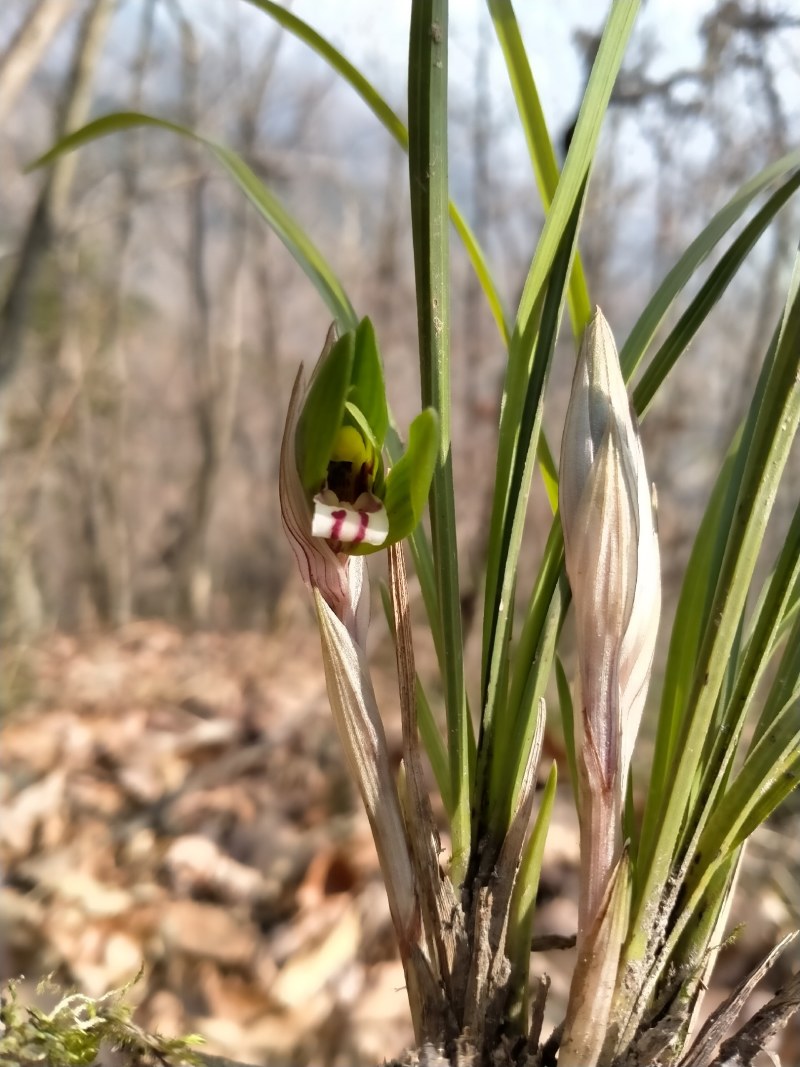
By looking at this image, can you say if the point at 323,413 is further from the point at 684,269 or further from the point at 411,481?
the point at 684,269

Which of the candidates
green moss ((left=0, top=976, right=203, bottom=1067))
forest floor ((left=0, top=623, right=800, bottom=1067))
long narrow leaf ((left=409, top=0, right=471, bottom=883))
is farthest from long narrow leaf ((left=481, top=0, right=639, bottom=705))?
forest floor ((left=0, top=623, right=800, bottom=1067))

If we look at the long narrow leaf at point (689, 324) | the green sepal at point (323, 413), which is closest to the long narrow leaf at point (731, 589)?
the long narrow leaf at point (689, 324)

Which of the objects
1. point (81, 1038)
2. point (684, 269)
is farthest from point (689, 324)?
point (81, 1038)

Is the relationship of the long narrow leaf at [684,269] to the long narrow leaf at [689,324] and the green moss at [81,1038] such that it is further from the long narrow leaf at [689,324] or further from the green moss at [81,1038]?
the green moss at [81,1038]

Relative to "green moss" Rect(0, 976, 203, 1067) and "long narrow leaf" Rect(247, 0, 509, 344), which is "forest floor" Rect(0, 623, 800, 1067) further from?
"long narrow leaf" Rect(247, 0, 509, 344)

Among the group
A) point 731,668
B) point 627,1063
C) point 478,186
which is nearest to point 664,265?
point 478,186

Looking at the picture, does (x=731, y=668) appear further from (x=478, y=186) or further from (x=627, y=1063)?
(x=478, y=186)
